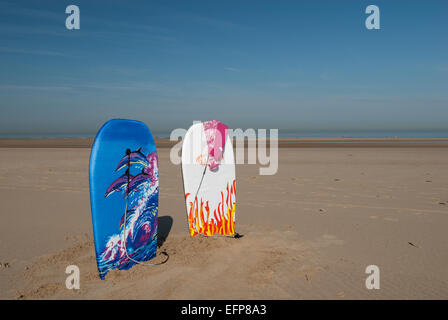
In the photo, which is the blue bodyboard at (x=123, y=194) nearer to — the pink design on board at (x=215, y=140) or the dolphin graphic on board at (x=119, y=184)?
the dolphin graphic on board at (x=119, y=184)

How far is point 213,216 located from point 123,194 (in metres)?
1.57

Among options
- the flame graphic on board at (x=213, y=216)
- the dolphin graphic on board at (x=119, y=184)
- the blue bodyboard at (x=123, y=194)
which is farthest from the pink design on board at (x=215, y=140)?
the dolphin graphic on board at (x=119, y=184)

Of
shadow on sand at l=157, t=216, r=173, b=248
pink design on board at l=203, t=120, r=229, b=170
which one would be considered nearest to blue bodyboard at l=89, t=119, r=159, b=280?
shadow on sand at l=157, t=216, r=173, b=248

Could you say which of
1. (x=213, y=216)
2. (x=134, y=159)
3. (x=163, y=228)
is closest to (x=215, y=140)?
(x=213, y=216)

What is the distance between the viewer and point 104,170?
9.62 ft

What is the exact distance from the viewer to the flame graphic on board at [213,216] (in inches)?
166

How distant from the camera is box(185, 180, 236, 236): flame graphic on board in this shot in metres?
4.22

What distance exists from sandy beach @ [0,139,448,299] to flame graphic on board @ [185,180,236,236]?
9.7 inches

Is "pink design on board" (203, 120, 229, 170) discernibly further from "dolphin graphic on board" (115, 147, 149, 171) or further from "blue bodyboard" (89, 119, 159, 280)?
"dolphin graphic on board" (115, 147, 149, 171)

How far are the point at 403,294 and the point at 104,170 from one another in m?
2.99

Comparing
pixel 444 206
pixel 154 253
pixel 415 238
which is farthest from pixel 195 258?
pixel 444 206

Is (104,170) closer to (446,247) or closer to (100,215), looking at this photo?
(100,215)

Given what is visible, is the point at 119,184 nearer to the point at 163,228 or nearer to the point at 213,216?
the point at 213,216

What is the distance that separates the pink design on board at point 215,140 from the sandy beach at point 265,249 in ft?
3.62
